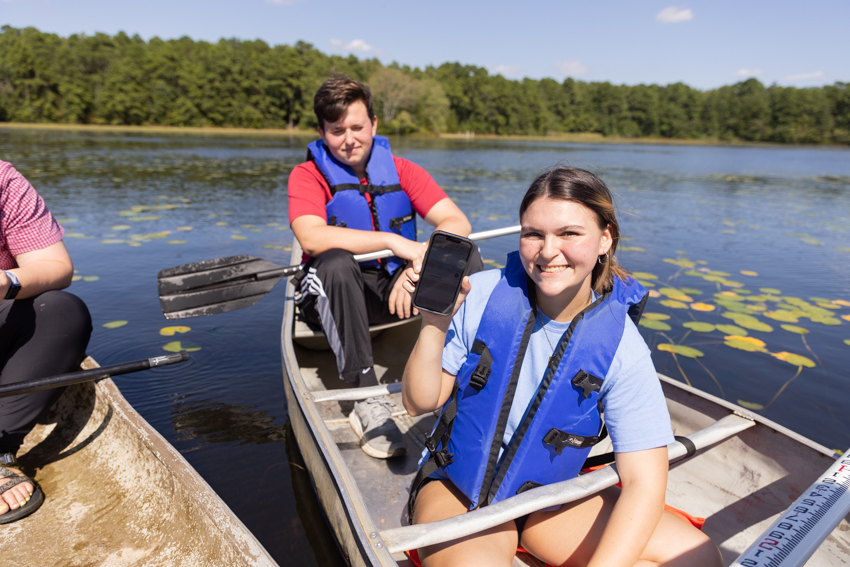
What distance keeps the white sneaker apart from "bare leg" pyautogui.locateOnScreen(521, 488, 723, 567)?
30.5 inches

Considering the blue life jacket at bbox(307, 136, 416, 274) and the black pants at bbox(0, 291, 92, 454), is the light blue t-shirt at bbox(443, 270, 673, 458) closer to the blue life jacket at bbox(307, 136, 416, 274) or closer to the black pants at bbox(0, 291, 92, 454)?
the blue life jacket at bbox(307, 136, 416, 274)

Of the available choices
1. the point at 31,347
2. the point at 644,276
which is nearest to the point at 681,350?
the point at 644,276

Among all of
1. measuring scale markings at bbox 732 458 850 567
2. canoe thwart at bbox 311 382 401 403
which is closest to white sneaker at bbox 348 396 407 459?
canoe thwart at bbox 311 382 401 403

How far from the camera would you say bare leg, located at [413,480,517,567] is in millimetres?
1206

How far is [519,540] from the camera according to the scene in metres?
1.45

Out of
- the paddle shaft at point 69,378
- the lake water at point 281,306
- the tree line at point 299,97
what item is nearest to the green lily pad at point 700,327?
the lake water at point 281,306

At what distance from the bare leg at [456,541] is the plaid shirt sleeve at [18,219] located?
1.68 m

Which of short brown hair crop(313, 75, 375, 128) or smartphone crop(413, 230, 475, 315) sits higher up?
short brown hair crop(313, 75, 375, 128)

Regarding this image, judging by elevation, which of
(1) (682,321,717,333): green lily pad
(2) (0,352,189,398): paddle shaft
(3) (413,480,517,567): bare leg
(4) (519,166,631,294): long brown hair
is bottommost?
(1) (682,321,717,333): green lily pad

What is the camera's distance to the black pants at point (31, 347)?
5.82 feet

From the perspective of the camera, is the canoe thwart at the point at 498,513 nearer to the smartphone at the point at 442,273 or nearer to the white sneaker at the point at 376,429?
the smartphone at the point at 442,273

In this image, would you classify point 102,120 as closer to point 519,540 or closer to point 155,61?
point 155,61

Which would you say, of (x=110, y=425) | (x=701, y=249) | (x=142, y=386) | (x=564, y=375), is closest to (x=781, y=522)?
(x=564, y=375)

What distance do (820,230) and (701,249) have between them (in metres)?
2.84
